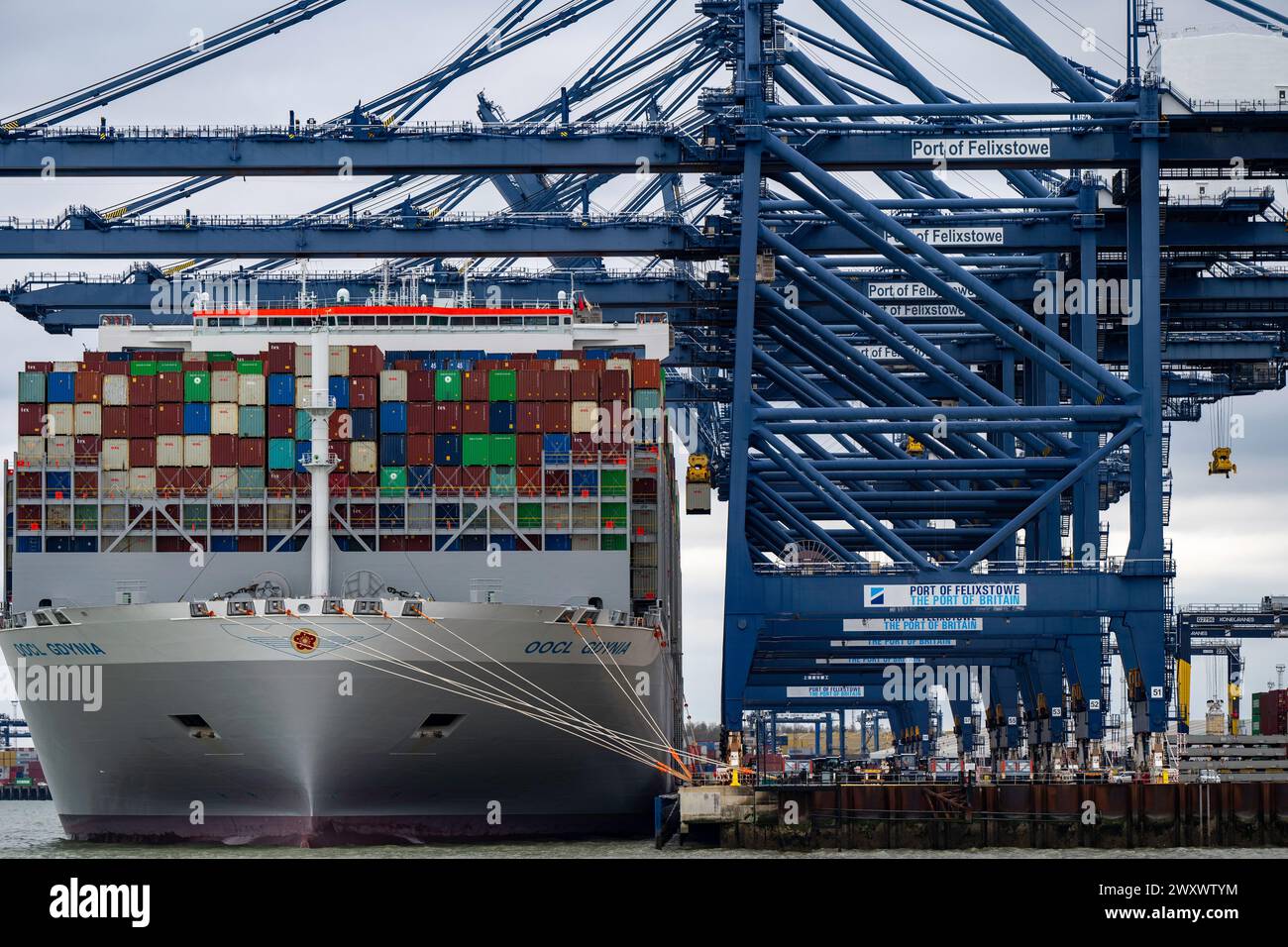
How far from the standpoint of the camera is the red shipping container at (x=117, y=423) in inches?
1510

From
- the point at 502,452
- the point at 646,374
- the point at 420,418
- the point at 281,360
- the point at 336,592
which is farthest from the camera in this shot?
the point at 646,374

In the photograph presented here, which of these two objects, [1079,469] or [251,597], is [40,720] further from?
[1079,469]

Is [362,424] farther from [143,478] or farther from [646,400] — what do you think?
[646,400]

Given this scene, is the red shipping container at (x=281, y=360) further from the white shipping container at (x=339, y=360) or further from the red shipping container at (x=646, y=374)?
the red shipping container at (x=646, y=374)

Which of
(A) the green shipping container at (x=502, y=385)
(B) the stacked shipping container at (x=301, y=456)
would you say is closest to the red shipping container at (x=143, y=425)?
(B) the stacked shipping container at (x=301, y=456)

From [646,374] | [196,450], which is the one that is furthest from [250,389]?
[646,374]

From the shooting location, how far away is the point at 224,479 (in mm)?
38000

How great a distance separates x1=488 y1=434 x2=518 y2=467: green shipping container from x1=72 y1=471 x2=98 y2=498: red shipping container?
799 cm

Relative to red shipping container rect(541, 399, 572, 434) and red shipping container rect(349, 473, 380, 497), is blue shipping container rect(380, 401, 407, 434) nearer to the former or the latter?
red shipping container rect(349, 473, 380, 497)

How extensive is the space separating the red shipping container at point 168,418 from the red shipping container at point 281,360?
2.01 m

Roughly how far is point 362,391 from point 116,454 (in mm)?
5097

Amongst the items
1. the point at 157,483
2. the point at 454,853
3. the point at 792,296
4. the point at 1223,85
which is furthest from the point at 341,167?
the point at 1223,85

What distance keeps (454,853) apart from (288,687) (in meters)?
4.26

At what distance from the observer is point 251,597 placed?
3591 centimetres
